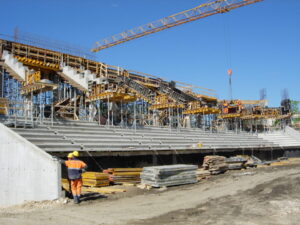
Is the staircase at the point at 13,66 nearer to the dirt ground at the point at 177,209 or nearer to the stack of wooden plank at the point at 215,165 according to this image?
the stack of wooden plank at the point at 215,165

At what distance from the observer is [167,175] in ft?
44.8

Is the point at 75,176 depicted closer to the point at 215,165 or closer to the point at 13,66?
the point at 215,165

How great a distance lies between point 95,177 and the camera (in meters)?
13.1

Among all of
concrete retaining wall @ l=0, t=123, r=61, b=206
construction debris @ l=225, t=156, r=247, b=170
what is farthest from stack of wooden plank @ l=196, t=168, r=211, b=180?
concrete retaining wall @ l=0, t=123, r=61, b=206

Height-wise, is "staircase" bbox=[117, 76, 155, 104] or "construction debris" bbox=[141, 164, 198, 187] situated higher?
"staircase" bbox=[117, 76, 155, 104]

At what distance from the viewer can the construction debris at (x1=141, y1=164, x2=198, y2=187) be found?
1335cm

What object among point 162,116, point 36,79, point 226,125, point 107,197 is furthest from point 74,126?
point 226,125

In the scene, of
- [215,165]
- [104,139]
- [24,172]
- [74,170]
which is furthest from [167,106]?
[74,170]

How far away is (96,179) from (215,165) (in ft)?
25.8

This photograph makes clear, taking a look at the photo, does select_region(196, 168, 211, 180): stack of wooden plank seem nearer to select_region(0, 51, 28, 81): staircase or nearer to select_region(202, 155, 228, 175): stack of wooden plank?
select_region(202, 155, 228, 175): stack of wooden plank

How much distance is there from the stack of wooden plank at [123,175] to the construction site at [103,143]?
0.05 metres

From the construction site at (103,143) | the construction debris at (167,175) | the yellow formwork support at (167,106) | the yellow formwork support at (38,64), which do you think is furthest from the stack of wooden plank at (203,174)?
the yellow formwork support at (38,64)

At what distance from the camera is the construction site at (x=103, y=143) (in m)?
10.8

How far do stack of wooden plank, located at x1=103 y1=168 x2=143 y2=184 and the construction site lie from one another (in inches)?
1.8
